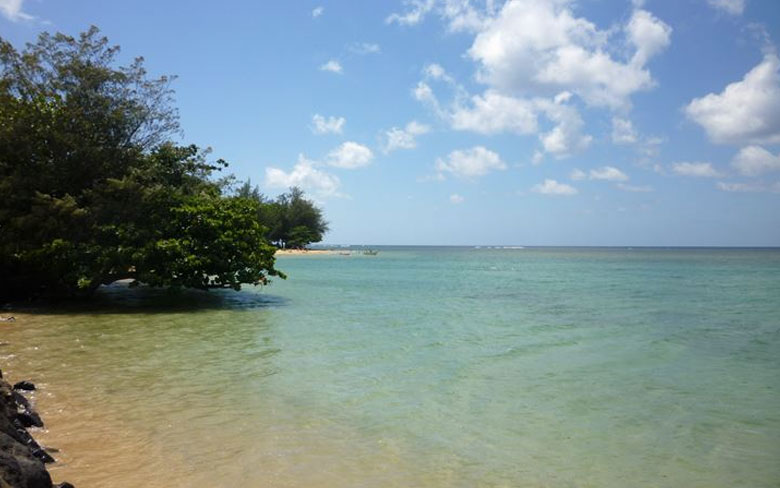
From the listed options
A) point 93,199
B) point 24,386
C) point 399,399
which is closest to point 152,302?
point 93,199

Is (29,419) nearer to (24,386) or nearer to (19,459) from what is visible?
(24,386)

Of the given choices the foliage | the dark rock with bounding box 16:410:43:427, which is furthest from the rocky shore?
the foliage

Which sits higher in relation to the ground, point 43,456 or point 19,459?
point 19,459

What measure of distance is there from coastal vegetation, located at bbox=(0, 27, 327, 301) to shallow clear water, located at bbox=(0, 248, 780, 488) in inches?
71.4

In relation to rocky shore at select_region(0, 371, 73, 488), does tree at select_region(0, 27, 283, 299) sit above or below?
above

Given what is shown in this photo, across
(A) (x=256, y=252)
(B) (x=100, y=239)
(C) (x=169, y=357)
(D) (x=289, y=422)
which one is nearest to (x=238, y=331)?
(C) (x=169, y=357)

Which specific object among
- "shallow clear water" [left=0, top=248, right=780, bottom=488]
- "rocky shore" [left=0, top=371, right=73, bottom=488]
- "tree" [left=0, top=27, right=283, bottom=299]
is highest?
"tree" [left=0, top=27, right=283, bottom=299]

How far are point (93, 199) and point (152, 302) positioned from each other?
4.89m

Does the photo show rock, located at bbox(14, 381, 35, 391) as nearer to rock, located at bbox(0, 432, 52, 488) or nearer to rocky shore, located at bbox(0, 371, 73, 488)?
rocky shore, located at bbox(0, 371, 73, 488)

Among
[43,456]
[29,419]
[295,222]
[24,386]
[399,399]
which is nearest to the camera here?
[43,456]

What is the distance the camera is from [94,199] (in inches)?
718

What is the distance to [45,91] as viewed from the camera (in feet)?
62.4

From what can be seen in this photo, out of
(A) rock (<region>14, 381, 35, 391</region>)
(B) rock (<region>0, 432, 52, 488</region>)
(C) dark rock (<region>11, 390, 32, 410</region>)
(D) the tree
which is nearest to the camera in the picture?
(B) rock (<region>0, 432, 52, 488</region>)

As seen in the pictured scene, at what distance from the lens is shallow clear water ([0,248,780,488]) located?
5816 mm
